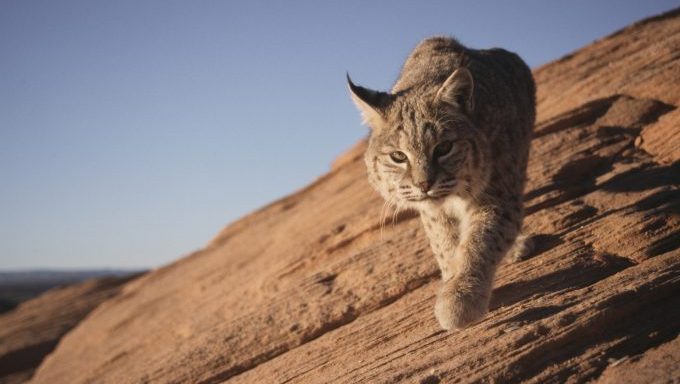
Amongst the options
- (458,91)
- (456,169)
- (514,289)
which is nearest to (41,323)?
(514,289)

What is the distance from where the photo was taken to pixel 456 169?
4488 mm

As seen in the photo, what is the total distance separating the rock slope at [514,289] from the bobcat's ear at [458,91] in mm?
1984

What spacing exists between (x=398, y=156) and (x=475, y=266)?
4.45ft

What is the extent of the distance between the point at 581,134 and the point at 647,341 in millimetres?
5266

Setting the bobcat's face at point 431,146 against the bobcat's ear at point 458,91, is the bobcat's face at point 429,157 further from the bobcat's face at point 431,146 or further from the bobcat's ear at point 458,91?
the bobcat's ear at point 458,91

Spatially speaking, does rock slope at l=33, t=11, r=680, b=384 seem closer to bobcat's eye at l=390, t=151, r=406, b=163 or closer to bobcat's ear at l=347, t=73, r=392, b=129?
bobcat's eye at l=390, t=151, r=406, b=163

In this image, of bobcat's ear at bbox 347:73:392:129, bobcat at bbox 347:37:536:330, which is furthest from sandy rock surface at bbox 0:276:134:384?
bobcat at bbox 347:37:536:330

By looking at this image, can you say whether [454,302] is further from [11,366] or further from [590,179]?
[11,366]

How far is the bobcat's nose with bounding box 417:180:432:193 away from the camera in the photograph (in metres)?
4.41

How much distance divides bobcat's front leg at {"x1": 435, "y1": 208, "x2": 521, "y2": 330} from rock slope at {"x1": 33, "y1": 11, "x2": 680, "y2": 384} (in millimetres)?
427

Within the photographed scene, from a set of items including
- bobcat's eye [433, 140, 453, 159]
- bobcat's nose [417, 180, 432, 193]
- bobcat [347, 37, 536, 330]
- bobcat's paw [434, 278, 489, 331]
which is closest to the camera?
bobcat's paw [434, 278, 489, 331]

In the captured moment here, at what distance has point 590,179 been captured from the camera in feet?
22.9

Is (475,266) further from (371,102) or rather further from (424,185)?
(371,102)

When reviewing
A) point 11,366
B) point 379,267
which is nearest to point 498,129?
point 379,267
